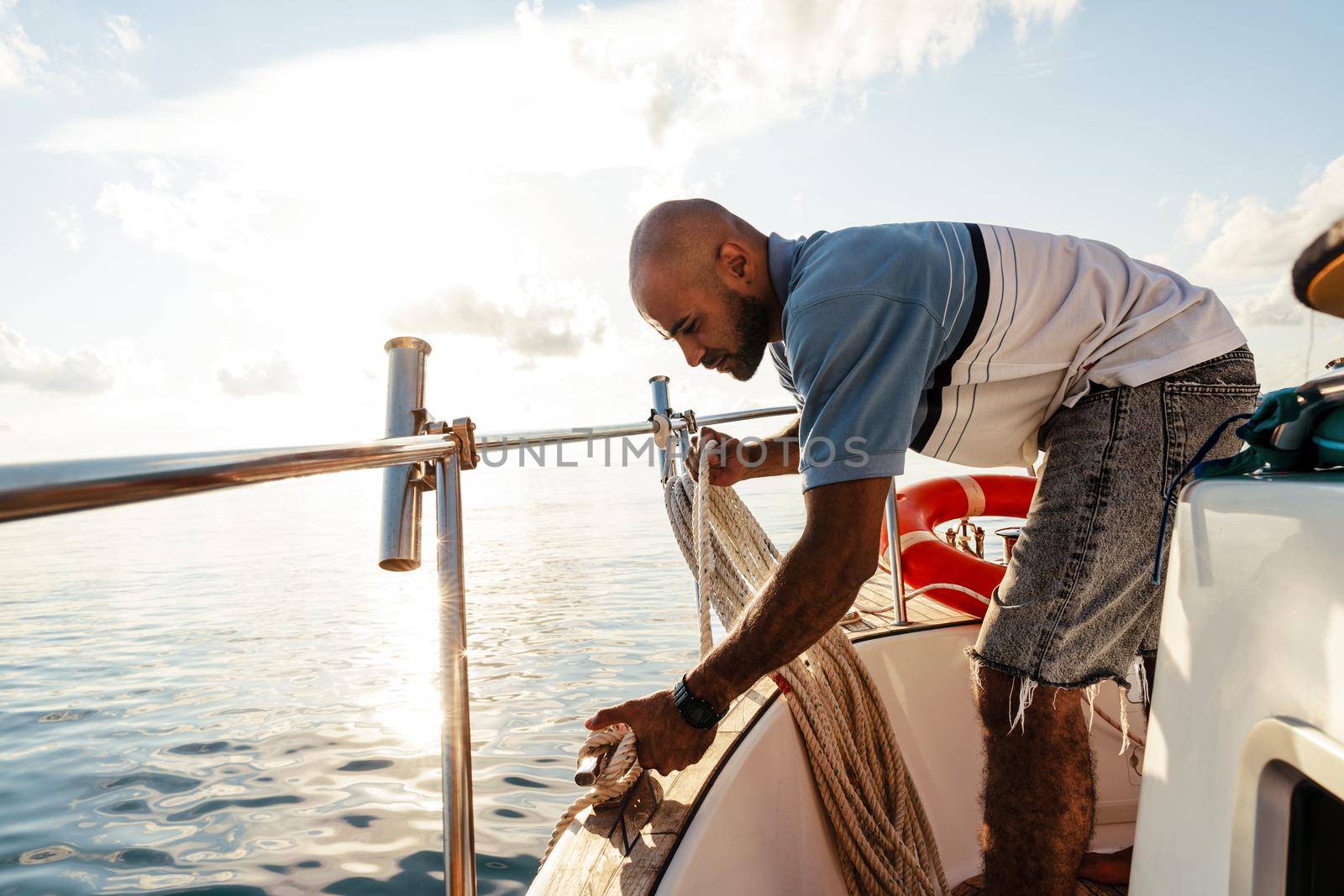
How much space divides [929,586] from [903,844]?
1.30m

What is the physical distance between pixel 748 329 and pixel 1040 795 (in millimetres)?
926

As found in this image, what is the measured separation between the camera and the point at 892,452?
3.56 feet

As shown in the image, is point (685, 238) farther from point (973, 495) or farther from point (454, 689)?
point (973, 495)

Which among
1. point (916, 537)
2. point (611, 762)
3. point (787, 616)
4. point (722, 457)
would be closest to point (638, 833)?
point (611, 762)

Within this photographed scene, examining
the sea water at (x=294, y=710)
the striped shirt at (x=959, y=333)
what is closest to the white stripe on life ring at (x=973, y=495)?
the sea water at (x=294, y=710)

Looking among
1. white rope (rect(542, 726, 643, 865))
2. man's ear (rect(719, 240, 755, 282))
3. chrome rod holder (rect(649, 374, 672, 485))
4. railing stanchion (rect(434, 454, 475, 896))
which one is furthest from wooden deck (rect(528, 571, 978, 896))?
man's ear (rect(719, 240, 755, 282))

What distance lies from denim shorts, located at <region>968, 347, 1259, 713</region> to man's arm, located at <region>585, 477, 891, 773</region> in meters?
0.32

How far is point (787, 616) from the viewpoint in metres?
1.15

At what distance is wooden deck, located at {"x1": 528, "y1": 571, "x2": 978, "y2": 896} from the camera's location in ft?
3.33

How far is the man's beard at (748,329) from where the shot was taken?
1422 millimetres

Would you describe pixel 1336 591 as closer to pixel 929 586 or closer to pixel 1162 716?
pixel 1162 716

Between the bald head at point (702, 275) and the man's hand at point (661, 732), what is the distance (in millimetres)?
659

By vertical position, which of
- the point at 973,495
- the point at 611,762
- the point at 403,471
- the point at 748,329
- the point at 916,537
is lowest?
the point at 611,762

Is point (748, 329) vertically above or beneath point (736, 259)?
beneath
